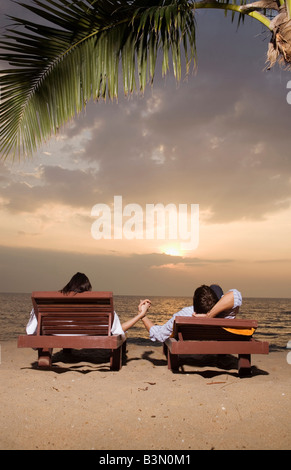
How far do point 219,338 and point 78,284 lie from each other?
1.83 meters

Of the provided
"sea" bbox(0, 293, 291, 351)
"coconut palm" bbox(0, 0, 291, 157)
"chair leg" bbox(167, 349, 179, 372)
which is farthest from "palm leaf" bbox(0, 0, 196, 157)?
"sea" bbox(0, 293, 291, 351)

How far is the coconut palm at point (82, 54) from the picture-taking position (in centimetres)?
446

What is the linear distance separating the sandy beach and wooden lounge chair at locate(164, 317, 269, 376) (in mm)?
299

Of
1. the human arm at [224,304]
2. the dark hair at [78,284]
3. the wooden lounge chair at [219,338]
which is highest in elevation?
the dark hair at [78,284]

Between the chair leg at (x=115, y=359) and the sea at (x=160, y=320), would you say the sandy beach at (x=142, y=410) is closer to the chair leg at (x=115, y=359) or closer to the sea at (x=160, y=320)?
the chair leg at (x=115, y=359)

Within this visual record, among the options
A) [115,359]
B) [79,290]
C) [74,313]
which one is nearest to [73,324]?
[74,313]

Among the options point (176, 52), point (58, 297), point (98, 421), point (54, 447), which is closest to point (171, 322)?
point (58, 297)

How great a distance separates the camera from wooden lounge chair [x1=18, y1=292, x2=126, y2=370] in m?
4.49

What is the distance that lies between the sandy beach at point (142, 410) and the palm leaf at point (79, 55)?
10.1ft

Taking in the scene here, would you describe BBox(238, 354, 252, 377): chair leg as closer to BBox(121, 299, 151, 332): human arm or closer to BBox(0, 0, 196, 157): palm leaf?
BBox(121, 299, 151, 332): human arm

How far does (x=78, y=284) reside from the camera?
4.76m

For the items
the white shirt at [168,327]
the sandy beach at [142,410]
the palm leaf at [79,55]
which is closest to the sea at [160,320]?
the white shirt at [168,327]
